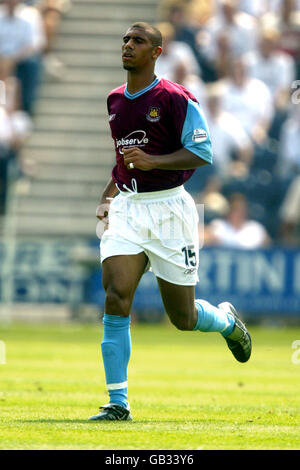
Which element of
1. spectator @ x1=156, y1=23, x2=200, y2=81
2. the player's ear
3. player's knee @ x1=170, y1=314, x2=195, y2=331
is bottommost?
player's knee @ x1=170, y1=314, x2=195, y2=331

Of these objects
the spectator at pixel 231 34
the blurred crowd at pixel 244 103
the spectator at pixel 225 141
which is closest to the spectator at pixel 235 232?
the blurred crowd at pixel 244 103

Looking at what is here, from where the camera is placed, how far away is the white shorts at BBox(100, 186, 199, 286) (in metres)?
8.08

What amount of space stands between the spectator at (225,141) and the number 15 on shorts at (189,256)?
11.3 m

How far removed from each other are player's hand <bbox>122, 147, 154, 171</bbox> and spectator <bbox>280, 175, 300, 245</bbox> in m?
11.5

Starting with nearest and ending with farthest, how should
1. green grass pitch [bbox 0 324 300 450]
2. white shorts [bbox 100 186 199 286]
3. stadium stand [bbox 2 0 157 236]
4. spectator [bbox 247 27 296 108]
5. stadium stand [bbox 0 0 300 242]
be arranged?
green grass pitch [bbox 0 324 300 450], white shorts [bbox 100 186 199 286], stadium stand [bbox 0 0 300 242], spectator [bbox 247 27 296 108], stadium stand [bbox 2 0 157 236]

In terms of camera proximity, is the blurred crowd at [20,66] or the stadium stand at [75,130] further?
the stadium stand at [75,130]

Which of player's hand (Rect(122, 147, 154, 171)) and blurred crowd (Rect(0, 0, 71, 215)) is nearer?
player's hand (Rect(122, 147, 154, 171))

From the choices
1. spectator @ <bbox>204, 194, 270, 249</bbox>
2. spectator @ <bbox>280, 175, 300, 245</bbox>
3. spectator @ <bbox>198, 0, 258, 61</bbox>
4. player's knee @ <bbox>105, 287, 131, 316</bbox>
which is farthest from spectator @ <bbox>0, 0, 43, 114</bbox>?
player's knee @ <bbox>105, 287, 131, 316</bbox>

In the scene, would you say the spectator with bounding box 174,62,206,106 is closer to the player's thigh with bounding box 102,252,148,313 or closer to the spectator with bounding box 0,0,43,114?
the spectator with bounding box 0,0,43,114

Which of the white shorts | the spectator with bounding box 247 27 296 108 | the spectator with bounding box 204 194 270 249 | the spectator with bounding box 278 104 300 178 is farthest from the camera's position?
the spectator with bounding box 247 27 296 108

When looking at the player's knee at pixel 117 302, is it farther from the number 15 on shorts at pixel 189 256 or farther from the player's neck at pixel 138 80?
the player's neck at pixel 138 80

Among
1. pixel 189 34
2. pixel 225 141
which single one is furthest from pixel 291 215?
pixel 189 34

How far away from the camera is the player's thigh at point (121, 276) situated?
7781 mm

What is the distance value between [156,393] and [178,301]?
1829 millimetres
